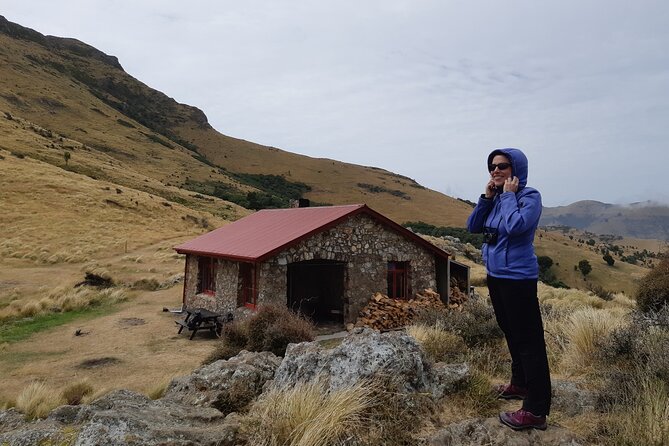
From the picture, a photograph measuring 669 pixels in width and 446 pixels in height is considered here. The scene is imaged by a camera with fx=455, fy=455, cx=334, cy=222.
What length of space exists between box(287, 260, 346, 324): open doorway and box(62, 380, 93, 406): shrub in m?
8.16

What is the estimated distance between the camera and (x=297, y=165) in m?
110

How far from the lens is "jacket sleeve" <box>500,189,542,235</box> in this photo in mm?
3455

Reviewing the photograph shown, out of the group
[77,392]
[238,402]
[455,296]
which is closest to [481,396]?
[238,402]

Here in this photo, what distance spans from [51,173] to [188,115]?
3434 inches

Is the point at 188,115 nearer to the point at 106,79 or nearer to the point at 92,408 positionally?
the point at 106,79

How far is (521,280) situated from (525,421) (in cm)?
107

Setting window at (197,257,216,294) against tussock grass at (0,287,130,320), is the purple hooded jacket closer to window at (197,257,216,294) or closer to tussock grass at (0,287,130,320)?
window at (197,257,216,294)

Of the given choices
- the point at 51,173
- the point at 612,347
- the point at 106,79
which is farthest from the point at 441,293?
the point at 106,79

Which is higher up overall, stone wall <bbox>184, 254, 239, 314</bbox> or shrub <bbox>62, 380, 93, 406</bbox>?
stone wall <bbox>184, 254, 239, 314</bbox>

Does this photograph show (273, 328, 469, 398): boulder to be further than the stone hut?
No

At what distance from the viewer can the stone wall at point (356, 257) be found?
43.0ft

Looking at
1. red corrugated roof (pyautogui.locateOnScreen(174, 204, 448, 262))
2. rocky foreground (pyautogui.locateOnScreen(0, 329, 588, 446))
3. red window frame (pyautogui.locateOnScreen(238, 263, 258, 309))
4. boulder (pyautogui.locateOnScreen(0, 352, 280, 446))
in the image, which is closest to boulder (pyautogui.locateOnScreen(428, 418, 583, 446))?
rocky foreground (pyautogui.locateOnScreen(0, 329, 588, 446))

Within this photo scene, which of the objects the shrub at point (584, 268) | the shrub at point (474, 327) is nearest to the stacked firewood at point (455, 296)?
the shrub at point (474, 327)

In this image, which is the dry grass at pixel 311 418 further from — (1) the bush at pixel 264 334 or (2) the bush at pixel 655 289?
(2) the bush at pixel 655 289
